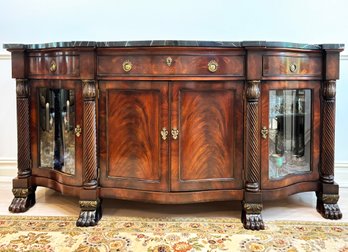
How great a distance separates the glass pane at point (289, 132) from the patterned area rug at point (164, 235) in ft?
0.95

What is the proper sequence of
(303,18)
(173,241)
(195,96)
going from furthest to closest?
(303,18), (195,96), (173,241)

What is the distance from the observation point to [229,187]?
5.90 feet

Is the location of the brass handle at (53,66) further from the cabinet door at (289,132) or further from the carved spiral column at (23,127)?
the cabinet door at (289,132)

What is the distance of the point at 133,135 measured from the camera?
179 cm

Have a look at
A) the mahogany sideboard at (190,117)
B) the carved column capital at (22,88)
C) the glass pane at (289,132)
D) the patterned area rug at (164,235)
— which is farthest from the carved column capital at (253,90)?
the carved column capital at (22,88)


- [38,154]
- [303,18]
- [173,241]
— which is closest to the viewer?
[173,241]

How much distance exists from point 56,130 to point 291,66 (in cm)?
127

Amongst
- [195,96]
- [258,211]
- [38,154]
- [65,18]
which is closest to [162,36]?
[65,18]

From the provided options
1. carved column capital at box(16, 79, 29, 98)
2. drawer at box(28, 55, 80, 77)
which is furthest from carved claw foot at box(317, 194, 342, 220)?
carved column capital at box(16, 79, 29, 98)

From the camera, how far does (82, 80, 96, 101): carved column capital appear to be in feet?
5.74

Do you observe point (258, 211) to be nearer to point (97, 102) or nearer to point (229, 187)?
point (229, 187)

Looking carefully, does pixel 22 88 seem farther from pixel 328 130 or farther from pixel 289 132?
pixel 328 130

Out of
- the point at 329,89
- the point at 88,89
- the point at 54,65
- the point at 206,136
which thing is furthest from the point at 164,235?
the point at 329,89

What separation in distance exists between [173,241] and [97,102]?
75 centimetres
